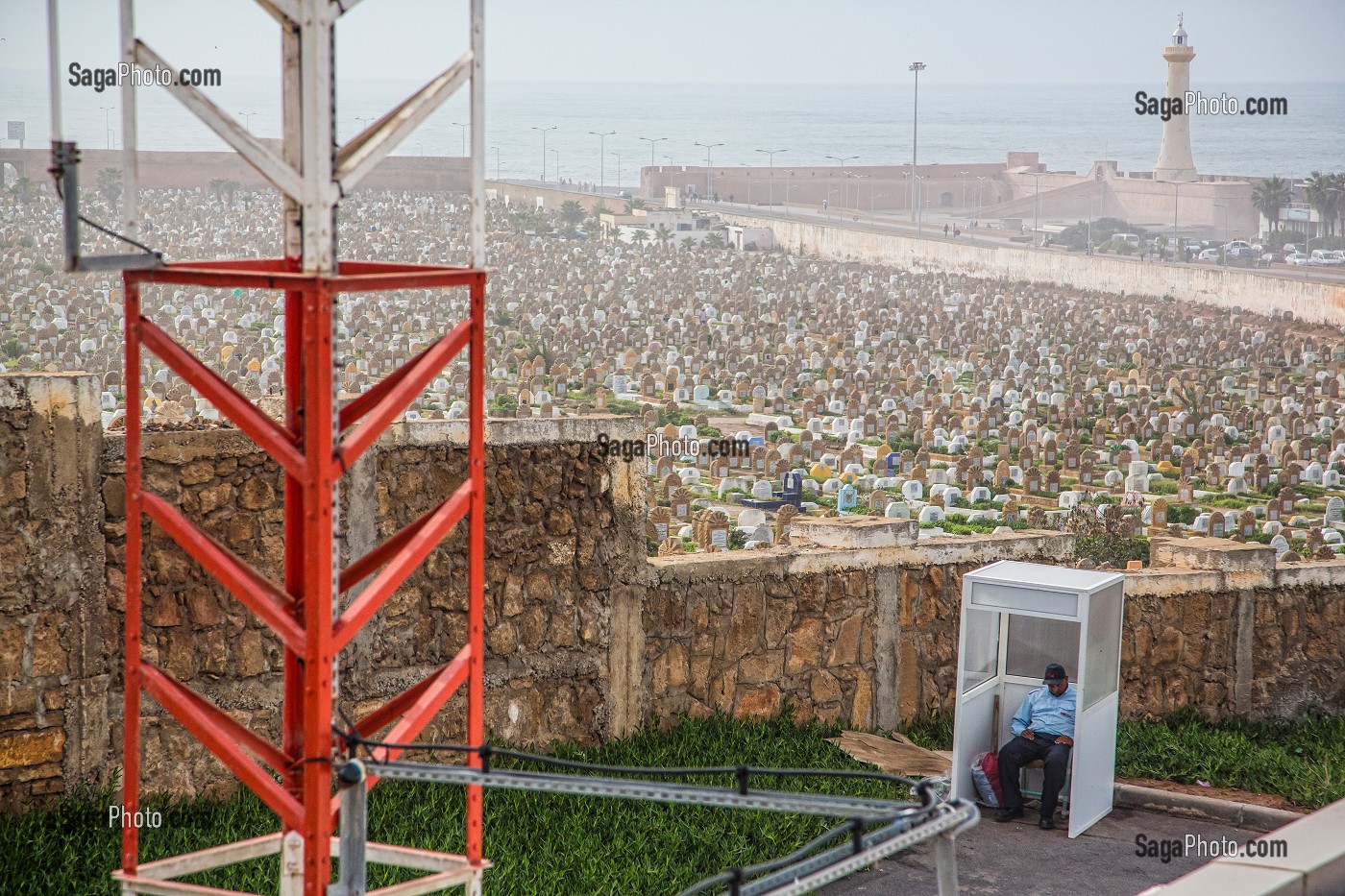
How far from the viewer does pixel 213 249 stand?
32.1 m

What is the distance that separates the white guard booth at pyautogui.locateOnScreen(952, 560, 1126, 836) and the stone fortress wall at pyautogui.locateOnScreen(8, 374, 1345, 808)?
72 centimetres

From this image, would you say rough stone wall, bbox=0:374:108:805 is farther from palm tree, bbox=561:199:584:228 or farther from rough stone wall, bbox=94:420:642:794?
palm tree, bbox=561:199:584:228

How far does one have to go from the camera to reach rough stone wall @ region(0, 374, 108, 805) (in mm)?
5750

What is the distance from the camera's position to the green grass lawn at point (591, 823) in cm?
551

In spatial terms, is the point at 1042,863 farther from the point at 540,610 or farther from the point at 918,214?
the point at 918,214

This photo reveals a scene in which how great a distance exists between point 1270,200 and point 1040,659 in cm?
6134

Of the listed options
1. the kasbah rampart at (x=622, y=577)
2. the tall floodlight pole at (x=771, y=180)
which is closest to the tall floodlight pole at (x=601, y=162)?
the tall floodlight pole at (x=771, y=180)

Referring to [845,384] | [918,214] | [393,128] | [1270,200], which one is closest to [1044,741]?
[393,128]

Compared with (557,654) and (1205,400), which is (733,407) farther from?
(557,654)

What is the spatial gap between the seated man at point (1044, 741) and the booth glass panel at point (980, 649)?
33cm

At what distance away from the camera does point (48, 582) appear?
585 centimetres

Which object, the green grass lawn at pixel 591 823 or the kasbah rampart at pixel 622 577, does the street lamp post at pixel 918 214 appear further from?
the green grass lawn at pixel 591 823

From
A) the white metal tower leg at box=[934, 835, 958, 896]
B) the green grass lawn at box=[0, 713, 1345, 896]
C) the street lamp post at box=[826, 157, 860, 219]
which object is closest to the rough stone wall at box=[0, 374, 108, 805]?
the green grass lawn at box=[0, 713, 1345, 896]

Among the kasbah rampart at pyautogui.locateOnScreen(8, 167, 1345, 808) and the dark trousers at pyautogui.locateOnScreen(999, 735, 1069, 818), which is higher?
the kasbah rampart at pyautogui.locateOnScreen(8, 167, 1345, 808)
